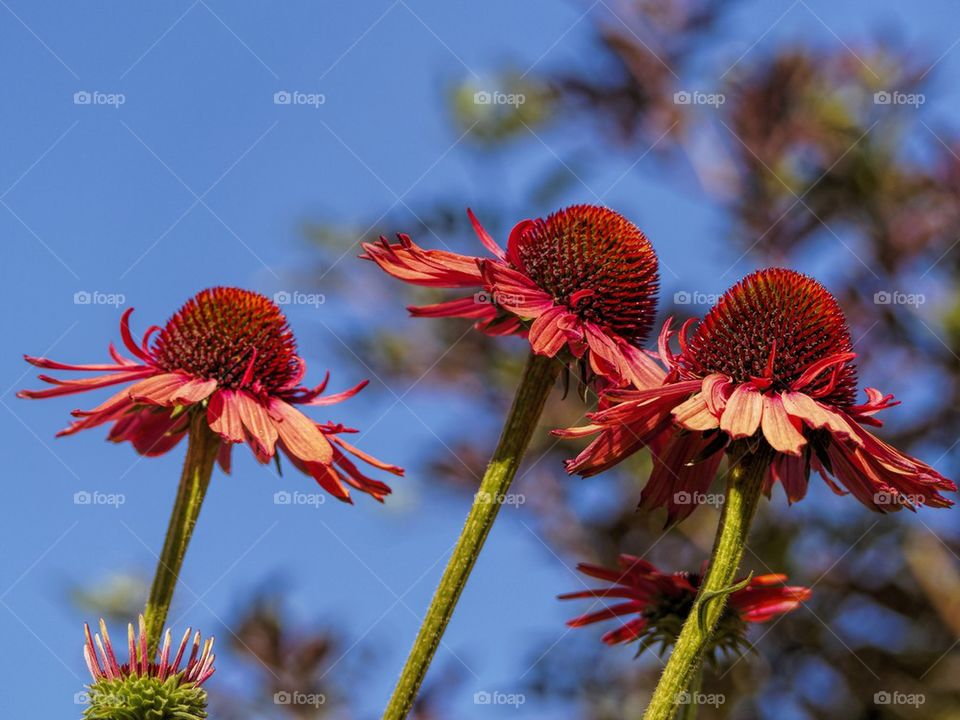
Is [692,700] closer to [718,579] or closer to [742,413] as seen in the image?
[718,579]

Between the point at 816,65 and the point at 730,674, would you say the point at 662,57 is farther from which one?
the point at 730,674

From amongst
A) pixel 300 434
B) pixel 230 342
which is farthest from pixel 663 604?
pixel 230 342

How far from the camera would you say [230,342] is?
2.67 m

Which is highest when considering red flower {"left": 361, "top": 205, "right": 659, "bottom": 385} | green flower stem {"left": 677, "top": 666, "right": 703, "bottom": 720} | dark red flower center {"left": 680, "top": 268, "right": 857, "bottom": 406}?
red flower {"left": 361, "top": 205, "right": 659, "bottom": 385}

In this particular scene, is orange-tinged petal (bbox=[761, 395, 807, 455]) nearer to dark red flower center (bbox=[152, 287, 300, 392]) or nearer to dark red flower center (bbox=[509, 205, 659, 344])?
dark red flower center (bbox=[509, 205, 659, 344])

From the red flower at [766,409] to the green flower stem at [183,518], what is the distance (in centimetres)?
73

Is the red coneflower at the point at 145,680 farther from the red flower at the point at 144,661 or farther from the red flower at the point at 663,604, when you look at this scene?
the red flower at the point at 663,604

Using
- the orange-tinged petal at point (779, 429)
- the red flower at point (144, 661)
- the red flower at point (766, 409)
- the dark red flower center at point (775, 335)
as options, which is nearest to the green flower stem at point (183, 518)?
the red flower at point (144, 661)

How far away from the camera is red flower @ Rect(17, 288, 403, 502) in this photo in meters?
2.45

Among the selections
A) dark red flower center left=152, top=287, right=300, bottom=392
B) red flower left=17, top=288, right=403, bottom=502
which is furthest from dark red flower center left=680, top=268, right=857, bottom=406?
dark red flower center left=152, top=287, right=300, bottom=392

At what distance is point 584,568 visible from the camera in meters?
2.32

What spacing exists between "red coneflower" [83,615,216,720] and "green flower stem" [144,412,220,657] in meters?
0.05

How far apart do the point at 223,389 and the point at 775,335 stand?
3.84 ft

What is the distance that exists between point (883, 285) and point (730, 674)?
2017mm
